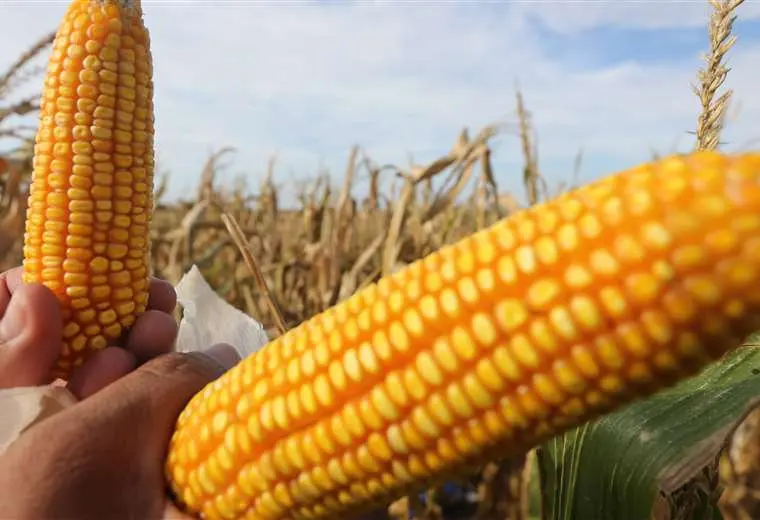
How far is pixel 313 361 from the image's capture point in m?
0.86

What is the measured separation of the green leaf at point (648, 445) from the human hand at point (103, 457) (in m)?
0.74

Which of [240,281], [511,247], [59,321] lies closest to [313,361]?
[511,247]

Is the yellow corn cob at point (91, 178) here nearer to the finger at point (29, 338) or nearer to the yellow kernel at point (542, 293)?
the finger at point (29, 338)

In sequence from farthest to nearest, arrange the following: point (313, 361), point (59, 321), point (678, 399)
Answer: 1. point (678, 399)
2. point (59, 321)
3. point (313, 361)

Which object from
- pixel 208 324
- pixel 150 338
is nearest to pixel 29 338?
pixel 150 338

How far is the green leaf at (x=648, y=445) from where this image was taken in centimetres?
125

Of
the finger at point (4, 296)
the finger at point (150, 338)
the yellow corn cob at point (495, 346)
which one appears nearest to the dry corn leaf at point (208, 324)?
the finger at point (150, 338)

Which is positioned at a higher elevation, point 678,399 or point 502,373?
point 502,373

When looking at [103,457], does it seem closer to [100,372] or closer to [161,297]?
[100,372]

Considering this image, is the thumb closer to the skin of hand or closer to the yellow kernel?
the skin of hand

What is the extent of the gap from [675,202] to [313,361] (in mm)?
438

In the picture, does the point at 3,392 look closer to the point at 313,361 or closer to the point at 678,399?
the point at 313,361

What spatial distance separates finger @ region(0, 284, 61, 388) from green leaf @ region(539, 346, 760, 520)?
0.93m

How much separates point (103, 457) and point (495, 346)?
0.56 m
